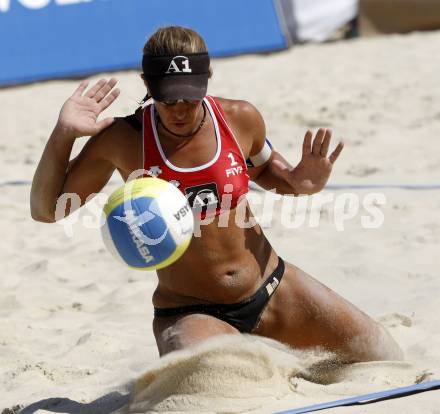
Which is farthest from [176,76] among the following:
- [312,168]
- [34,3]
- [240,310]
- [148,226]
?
[34,3]

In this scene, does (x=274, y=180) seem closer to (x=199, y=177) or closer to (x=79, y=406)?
(x=199, y=177)

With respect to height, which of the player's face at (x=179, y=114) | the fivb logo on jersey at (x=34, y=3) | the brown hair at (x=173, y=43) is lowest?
the fivb logo on jersey at (x=34, y=3)

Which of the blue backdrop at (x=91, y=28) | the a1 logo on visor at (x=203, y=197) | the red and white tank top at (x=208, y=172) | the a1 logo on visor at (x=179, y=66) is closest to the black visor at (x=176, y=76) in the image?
the a1 logo on visor at (x=179, y=66)

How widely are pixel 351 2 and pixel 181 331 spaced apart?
27.6 ft

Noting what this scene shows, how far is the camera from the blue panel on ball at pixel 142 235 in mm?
3066

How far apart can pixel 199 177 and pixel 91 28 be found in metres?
6.89

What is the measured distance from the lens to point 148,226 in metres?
3.08

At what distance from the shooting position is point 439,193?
20.2 ft

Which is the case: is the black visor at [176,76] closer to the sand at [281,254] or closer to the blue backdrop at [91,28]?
the sand at [281,254]

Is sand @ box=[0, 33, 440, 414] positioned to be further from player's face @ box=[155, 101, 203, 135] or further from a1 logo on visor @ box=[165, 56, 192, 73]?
a1 logo on visor @ box=[165, 56, 192, 73]

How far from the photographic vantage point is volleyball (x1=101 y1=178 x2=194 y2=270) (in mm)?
3070

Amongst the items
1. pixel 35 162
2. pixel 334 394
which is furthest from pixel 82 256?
pixel 334 394

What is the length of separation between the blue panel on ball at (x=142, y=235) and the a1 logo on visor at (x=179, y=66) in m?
0.51

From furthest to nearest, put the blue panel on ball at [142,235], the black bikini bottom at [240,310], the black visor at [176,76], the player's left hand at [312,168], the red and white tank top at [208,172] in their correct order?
the player's left hand at [312,168], the black bikini bottom at [240,310], the red and white tank top at [208,172], the black visor at [176,76], the blue panel on ball at [142,235]
